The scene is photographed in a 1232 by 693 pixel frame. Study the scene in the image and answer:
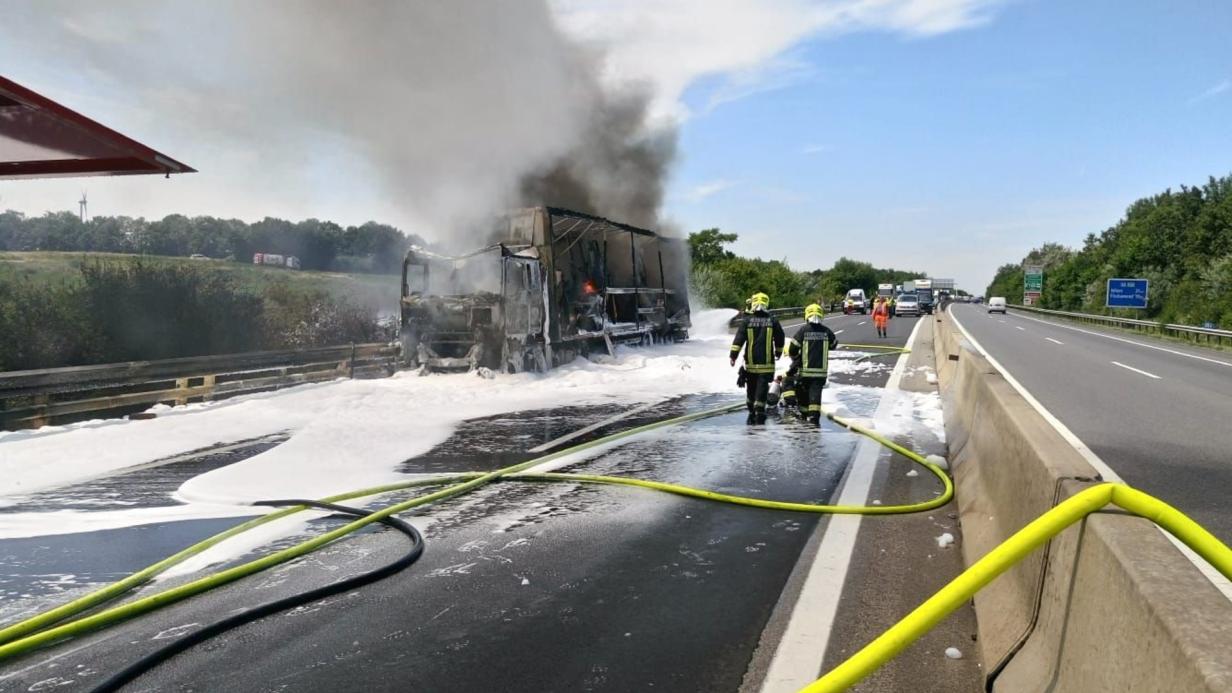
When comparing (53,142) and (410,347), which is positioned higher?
(53,142)

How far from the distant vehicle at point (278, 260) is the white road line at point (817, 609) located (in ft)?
67.6

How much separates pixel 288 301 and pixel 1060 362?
17.1 meters

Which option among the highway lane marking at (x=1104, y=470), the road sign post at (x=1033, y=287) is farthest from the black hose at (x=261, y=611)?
the road sign post at (x=1033, y=287)

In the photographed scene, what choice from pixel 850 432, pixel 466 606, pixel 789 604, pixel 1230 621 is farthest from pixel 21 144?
pixel 850 432

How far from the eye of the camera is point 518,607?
11.9 ft

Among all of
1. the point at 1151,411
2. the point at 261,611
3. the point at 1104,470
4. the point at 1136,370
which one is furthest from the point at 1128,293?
the point at 261,611

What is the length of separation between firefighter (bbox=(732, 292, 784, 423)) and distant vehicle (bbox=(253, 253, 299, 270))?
17.3 metres

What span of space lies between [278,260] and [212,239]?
344cm

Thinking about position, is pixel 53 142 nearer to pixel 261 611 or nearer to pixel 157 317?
pixel 261 611

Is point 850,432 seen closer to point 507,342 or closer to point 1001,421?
point 1001,421

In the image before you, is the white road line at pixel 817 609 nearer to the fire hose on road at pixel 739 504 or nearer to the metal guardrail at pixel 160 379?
the fire hose on road at pixel 739 504

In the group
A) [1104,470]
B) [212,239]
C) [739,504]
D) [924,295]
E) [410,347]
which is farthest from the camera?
[924,295]

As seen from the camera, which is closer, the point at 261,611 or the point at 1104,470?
the point at 261,611

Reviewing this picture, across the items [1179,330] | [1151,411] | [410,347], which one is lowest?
[1179,330]
